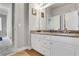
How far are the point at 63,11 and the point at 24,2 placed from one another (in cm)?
67

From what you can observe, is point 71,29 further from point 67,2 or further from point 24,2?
point 24,2

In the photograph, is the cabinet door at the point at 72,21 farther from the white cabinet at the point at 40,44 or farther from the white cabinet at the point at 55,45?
the white cabinet at the point at 40,44

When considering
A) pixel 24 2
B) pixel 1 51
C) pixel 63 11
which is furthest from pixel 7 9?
pixel 63 11

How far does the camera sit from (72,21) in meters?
1.75

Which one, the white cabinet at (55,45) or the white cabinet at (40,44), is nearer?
the white cabinet at (55,45)

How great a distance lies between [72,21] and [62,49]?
49cm

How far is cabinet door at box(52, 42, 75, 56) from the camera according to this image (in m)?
1.53

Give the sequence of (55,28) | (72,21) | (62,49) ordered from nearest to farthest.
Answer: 1. (62,49)
2. (72,21)
3. (55,28)

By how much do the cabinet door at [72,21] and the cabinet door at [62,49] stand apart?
1.10 ft

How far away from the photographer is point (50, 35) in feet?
5.81

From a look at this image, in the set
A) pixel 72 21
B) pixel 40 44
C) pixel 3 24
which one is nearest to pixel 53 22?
pixel 72 21

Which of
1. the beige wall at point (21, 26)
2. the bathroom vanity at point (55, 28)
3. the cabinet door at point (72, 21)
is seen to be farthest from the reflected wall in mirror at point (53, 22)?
the beige wall at point (21, 26)

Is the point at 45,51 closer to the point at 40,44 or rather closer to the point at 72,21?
the point at 40,44

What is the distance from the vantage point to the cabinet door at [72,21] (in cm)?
173
